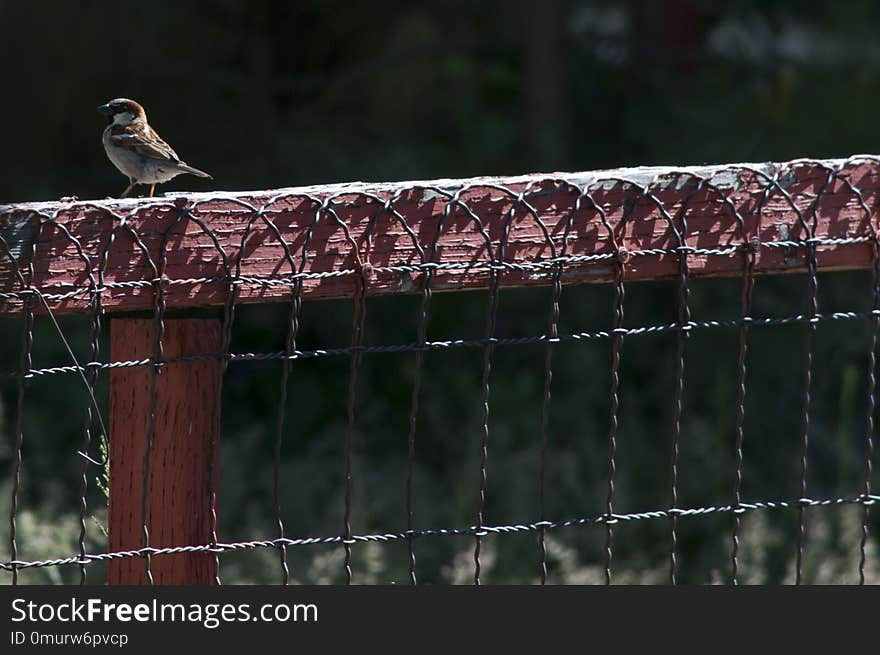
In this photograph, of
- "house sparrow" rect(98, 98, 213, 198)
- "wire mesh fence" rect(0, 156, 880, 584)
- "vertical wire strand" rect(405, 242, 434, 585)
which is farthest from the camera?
"house sparrow" rect(98, 98, 213, 198)

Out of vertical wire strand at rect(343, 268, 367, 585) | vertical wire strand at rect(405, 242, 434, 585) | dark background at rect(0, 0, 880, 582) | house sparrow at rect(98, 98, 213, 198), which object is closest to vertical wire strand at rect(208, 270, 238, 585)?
vertical wire strand at rect(343, 268, 367, 585)

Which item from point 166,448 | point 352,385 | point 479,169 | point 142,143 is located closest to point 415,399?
point 352,385

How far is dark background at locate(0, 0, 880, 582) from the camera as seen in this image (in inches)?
211

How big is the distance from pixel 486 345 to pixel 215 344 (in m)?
0.42

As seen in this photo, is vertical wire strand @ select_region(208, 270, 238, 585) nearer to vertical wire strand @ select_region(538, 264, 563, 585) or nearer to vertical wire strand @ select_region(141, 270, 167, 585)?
vertical wire strand @ select_region(141, 270, 167, 585)

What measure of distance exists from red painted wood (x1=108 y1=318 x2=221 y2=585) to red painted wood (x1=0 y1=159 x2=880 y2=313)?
8 cm

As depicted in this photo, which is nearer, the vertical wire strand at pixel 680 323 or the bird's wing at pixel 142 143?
the vertical wire strand at pixel 680 323

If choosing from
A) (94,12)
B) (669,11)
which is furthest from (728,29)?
(94,12)

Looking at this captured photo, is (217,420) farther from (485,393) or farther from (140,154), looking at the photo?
(140,154)

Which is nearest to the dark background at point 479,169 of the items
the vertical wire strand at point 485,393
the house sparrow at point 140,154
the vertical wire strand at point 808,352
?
the house sparrow at point 140,154

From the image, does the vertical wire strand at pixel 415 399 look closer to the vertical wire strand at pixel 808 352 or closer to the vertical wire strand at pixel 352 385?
the vertical wire strand at pixel 352 385

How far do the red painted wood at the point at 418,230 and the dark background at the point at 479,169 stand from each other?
2.57 metres

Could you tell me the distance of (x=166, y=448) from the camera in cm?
196

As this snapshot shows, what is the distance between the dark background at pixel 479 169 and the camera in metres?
5.35
